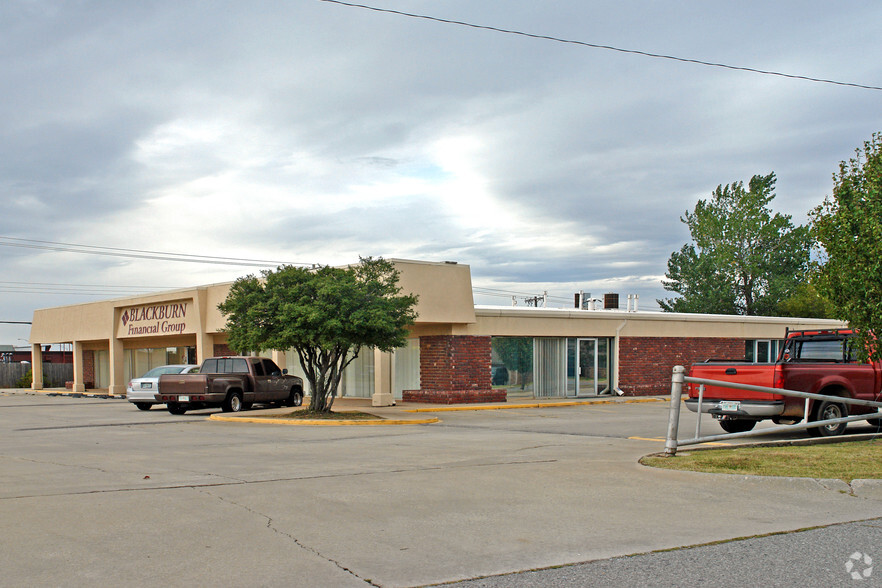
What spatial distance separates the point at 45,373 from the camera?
191 ft

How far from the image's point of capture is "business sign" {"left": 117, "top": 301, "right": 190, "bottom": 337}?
123 ft

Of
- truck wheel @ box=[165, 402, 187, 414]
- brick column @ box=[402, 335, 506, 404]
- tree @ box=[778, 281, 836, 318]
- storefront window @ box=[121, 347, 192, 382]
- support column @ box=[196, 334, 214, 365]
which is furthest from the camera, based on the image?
tree @ box=[778, 281, 836, 318]

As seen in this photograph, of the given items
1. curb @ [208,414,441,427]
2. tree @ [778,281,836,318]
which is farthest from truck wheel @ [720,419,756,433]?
tree @ [778,281,836,318]

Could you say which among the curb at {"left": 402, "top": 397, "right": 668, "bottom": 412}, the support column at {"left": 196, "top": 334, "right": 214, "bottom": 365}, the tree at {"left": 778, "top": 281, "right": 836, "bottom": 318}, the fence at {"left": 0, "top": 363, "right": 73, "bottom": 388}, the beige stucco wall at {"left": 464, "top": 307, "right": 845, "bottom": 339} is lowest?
the fence at {"left": 0, "top": 363, "right": 73, "bottom": 388}

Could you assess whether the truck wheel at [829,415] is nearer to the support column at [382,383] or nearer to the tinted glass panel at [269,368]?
the support column at [382,383]

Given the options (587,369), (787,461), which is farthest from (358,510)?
(587,369)

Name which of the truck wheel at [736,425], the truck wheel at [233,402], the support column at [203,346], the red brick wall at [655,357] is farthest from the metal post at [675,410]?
the support column at [203,346]

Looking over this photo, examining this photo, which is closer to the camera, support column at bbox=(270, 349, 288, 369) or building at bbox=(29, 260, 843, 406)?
building at bbox=(29, 260, 843, 406)

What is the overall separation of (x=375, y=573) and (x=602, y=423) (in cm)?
1558

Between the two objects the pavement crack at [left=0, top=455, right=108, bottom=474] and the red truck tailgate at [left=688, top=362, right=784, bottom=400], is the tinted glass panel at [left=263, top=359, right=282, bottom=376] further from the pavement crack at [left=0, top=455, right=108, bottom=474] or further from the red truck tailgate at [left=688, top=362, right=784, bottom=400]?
the red truck tailgate at [left=688, top=362, right=784, bottom=400]

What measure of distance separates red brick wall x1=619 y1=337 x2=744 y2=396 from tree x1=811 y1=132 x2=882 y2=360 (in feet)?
62.5

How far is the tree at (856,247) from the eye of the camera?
45.7 feet

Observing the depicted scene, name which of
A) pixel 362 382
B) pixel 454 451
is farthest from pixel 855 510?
pixel 362 382

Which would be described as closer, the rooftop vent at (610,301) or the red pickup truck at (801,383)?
the red pickup truck at (801,383)
